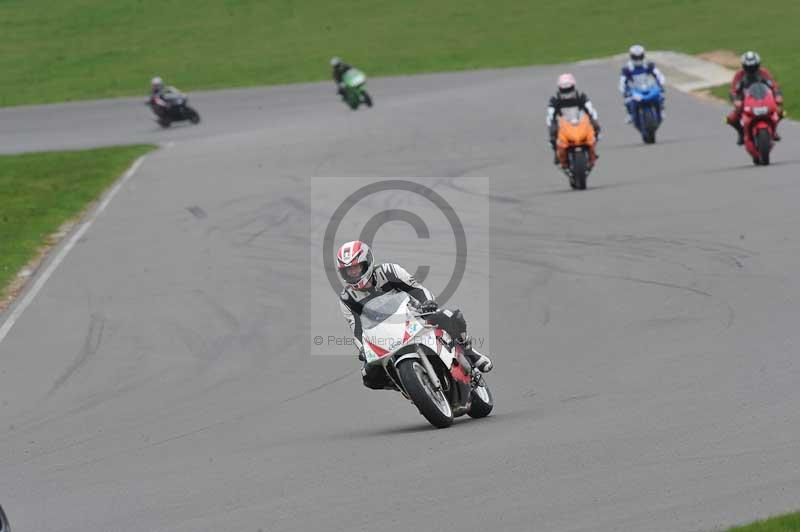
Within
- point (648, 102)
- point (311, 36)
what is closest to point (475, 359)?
point (648, 102)

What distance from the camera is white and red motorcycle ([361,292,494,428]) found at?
9.89 meters

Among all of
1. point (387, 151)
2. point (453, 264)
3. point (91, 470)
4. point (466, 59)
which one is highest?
point (466, 59)

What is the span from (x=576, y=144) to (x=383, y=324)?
1351 centimetres

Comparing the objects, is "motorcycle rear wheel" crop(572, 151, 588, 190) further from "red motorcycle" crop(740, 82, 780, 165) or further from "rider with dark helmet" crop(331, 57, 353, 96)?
"rider with dark helmet" crop(331, 57, 353, 96)

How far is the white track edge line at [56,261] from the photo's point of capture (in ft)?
54.1

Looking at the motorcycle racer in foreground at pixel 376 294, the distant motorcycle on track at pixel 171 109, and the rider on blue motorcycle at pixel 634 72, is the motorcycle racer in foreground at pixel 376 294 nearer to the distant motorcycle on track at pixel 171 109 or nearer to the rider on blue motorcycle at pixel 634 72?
the rider on blue motorcycle at pixel 634 72

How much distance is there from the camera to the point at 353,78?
42.2 meters

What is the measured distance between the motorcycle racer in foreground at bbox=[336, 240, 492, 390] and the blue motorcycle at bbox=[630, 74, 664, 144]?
62.6 feet

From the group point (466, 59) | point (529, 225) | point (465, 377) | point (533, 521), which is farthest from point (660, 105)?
point (466, 59)

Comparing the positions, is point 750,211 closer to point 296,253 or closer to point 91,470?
point 296,253

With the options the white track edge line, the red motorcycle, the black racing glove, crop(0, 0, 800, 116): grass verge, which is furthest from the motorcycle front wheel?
crop(0, 0, 800, 116): grass verge

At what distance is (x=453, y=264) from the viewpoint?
58.6 ft

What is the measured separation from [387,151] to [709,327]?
1818 centimetres

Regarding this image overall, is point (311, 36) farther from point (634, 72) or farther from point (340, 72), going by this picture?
point (634, 72)
